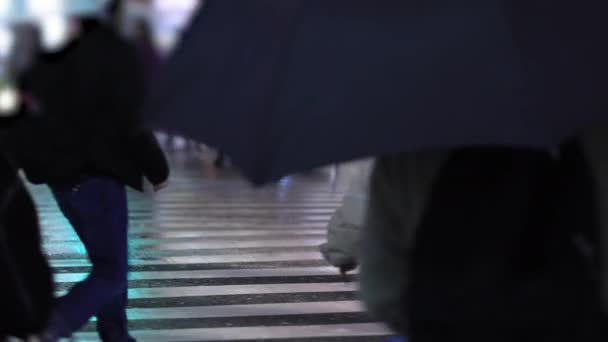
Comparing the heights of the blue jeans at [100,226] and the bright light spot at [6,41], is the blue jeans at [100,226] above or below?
below

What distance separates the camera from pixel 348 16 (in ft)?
10.0

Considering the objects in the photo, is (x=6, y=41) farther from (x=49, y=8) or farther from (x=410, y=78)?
(x=410, y=78)

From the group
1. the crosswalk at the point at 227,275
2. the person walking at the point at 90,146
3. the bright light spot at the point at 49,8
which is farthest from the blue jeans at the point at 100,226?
the crosswalk at the point at 227,275

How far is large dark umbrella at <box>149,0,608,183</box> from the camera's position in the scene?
2.94m

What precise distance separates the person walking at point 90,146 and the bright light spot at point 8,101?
43 millimetres

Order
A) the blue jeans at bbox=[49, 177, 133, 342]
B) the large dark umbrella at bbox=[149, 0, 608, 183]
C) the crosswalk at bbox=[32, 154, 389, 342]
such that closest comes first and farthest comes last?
the large dark umbrella at bbox=[149, 0, 608, 183]
the blue jeans at bbox=[49, 177, 133, 342]
the crosswalk at bbox=[32, 154, 389, 342]

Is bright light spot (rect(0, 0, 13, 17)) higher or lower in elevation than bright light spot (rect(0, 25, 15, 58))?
lower

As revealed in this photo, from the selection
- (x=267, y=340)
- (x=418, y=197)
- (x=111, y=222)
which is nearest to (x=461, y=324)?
(x=418, y=197)

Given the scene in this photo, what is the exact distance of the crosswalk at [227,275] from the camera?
683 centimetres

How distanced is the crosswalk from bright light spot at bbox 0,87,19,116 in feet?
8.78

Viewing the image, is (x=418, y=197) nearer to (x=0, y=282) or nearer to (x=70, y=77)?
(x=70, y=77)

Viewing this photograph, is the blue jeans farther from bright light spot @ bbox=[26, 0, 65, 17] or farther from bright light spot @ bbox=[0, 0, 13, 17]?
bright light spot @ bbox=[0, 0, 13, 17]

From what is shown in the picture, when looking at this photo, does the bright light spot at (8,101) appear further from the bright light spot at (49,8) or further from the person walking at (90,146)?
the bright light spot at (49,8)

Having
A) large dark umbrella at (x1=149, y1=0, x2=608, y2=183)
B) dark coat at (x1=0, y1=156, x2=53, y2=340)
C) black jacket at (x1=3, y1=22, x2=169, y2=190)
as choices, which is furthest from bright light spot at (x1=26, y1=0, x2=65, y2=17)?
large dark umbrella at (x1=149, y1=0, x2=608, y2=183)
